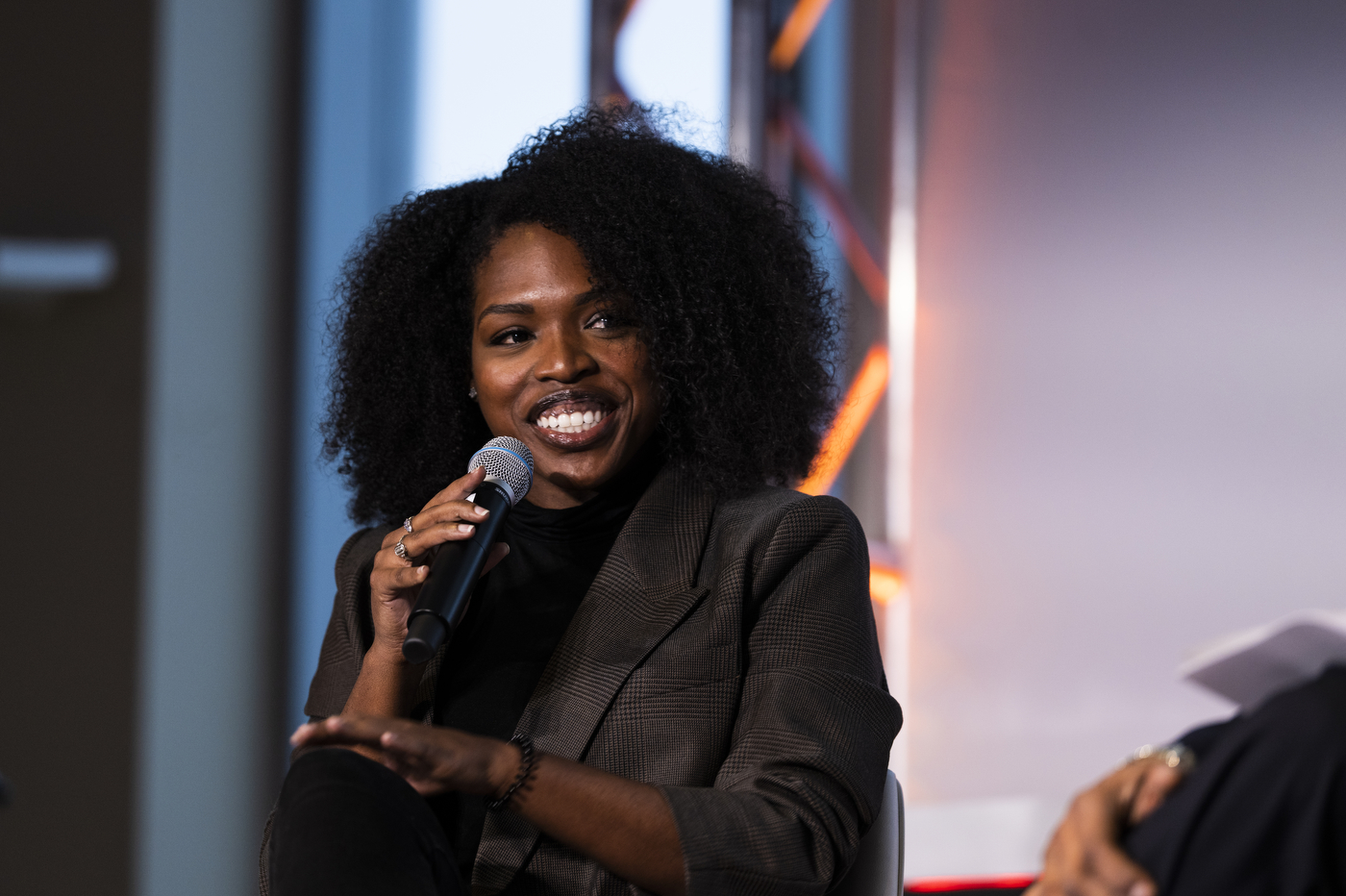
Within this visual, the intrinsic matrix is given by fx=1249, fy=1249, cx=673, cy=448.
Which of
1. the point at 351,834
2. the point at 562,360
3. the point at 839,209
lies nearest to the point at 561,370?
the point at 562,360

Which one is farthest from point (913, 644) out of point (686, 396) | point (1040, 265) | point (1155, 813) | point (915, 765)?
point (1155, 813)

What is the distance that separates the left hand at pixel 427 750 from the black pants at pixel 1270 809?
→ 0.63 m

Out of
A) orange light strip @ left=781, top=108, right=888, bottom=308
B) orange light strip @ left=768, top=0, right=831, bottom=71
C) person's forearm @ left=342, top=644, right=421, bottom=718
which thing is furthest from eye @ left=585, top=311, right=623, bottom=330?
orange light strip @ left=768, top=0, right=831, bottom=71

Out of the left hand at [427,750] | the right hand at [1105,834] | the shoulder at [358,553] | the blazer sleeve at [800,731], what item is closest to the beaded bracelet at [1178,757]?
the right hand at [1105,834]

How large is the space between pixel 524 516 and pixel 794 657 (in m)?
0.45

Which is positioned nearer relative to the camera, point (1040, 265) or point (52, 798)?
point (52, 798)

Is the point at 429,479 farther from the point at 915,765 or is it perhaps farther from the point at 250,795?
the point at 915,765

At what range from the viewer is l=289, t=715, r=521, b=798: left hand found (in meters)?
1.10

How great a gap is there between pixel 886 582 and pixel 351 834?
7.94ft

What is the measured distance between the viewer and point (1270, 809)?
2.15ft

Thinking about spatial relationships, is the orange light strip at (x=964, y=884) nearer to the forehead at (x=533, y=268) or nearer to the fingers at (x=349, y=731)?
the forehead at (x=533, y=268)

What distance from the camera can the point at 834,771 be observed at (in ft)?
4.03

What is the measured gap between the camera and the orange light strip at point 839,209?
3360mm

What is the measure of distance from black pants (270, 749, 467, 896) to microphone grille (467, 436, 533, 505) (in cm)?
32
